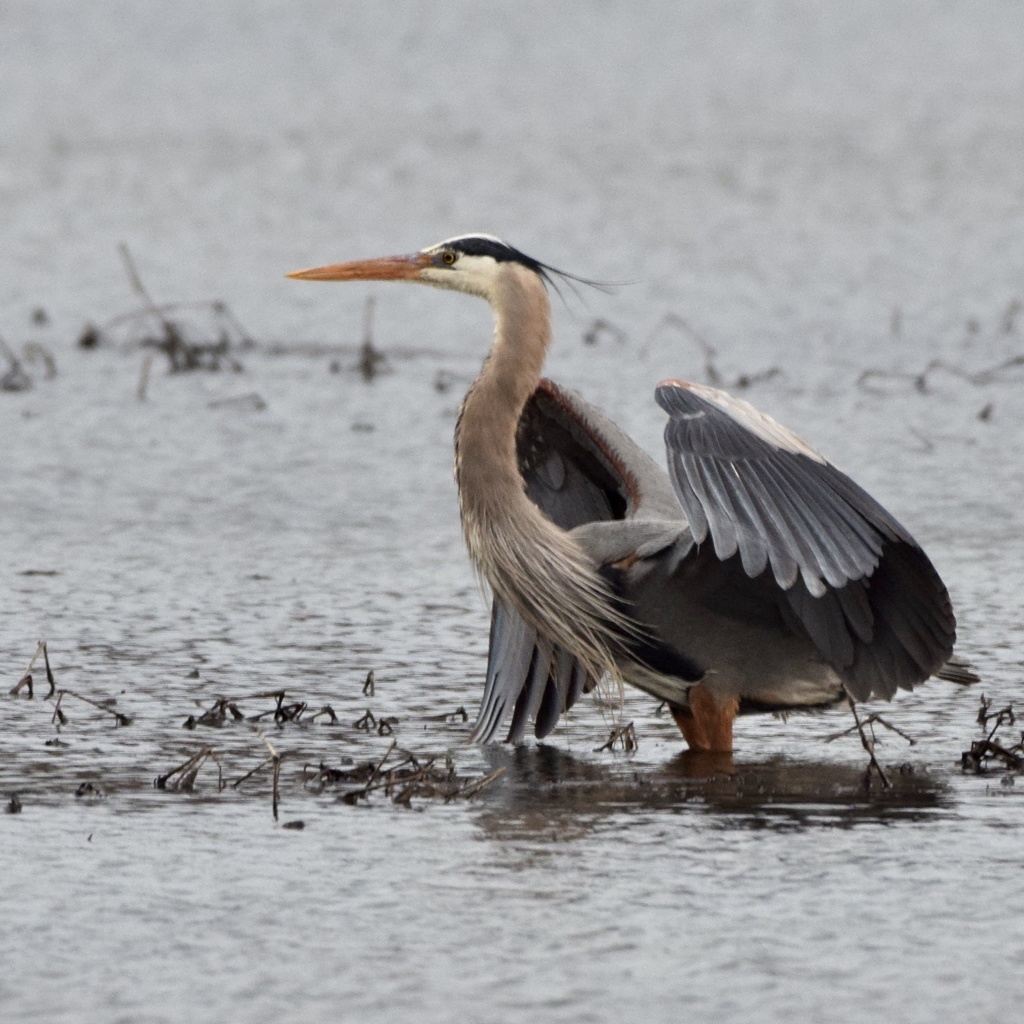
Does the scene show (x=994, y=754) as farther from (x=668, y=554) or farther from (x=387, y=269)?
(x=387, y=269)

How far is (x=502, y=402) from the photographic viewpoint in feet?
21.0

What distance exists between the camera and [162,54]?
1219 inches

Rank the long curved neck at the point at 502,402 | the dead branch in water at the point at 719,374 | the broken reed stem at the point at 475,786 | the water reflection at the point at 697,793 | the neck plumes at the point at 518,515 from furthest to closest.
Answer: the dead branch in water at the point at 719,374, the long curved neck at the point at 502,402, the neck plumes at the point at 518,515, the broken reed stem at the point at 475,786, the water reflection at the point at 697,793

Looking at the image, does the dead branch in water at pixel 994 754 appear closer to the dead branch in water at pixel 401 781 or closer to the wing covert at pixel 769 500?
the wing covert at pixel 769 500

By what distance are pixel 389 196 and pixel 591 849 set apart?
50.5 feet

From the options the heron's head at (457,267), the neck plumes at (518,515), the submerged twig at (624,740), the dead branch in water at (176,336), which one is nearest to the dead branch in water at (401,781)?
the submerged twig at (624,740)

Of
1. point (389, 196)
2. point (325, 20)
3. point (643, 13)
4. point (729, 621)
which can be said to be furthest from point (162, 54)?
point (729, 621)

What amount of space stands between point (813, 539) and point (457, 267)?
1622mm

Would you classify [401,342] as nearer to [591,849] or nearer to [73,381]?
[73,381]

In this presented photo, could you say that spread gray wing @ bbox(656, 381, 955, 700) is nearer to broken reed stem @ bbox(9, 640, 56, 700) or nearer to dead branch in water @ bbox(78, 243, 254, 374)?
broken reed stem @ bbox(9, 640, 56, 700)

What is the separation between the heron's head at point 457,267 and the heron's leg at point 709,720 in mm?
1273

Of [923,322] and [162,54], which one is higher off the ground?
[162,54]

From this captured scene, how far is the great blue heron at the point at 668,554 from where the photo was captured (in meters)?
5.60

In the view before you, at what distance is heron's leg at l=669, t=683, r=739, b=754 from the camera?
19.8 feet
